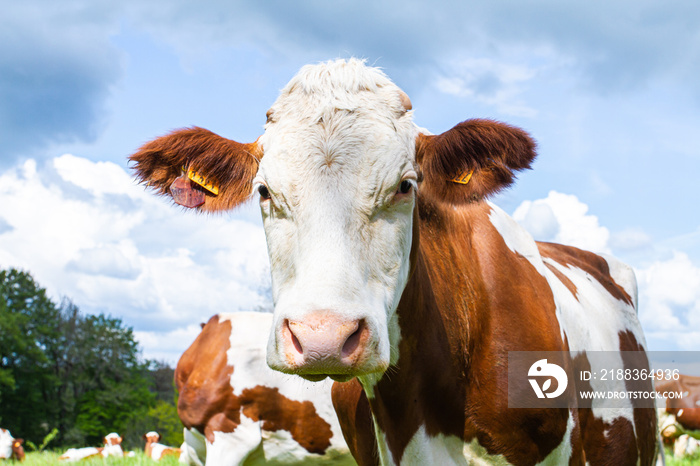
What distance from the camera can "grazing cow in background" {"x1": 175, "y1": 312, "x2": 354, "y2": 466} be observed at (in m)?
7.37

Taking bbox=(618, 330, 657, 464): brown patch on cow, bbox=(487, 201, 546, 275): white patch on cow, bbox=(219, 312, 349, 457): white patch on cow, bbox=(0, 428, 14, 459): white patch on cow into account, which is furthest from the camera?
bbox=(0, 428, 14, 459): white patch on cow

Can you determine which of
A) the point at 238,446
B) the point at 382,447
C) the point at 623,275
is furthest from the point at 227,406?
the point at 623,275

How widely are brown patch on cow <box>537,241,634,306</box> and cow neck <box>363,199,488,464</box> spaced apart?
7.45 feet

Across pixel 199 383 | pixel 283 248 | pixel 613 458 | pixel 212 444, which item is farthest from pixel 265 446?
pixel 283 248

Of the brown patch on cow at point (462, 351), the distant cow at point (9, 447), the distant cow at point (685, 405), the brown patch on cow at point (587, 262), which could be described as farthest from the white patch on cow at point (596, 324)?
the distant cow at point (9, 447)

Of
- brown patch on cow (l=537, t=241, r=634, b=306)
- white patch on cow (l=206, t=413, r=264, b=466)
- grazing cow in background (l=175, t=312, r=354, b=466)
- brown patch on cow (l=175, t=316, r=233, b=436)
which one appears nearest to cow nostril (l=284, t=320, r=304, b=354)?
brown patch on cow (l=537, t=241, r=634, b=306)

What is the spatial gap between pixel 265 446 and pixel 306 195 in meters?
5.76

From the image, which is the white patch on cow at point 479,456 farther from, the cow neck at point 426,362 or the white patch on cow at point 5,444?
the white patch on cow at point 5,444

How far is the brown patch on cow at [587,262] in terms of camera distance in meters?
5.57

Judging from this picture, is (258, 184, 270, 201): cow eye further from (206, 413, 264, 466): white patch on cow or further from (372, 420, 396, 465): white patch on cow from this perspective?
(206, 413, 264, 466): white patch on cow

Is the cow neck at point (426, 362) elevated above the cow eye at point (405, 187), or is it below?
below

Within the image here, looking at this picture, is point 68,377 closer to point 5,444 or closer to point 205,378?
point 5,444

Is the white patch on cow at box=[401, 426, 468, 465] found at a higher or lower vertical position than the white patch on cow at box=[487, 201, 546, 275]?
lower

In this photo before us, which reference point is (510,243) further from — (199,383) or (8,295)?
(8,295)
